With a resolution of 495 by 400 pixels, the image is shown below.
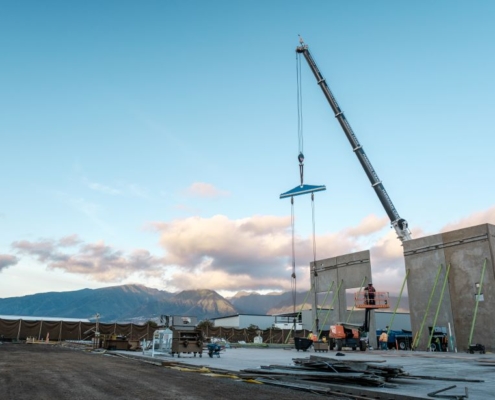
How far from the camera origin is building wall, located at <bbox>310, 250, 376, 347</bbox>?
39.7 meters

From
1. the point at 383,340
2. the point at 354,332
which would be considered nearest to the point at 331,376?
the point at 354,332

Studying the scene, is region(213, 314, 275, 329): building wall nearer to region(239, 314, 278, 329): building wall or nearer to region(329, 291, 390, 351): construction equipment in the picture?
region(239, 314, 278, 329): building wall

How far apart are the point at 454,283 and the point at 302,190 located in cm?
1369

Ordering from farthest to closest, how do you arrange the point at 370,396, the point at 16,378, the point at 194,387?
the point at 16,378 → the point at 194,387 → the point at 370,396

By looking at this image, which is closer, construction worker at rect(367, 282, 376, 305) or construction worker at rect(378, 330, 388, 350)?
construction worker at rect(378, 330, 388, 350)

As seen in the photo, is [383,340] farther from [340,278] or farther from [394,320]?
[394,320]

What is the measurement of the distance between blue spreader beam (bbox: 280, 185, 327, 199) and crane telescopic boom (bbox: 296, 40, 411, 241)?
6085 mm

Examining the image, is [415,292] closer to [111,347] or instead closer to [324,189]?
[324,189]

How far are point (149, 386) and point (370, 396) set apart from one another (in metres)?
4.93

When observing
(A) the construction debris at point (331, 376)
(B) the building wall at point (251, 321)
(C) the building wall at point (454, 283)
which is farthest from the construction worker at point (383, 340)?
(B) the building wall at point (251, 321)

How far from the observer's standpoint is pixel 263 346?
132 feet

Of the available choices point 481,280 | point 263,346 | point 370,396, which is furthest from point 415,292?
point 370,396

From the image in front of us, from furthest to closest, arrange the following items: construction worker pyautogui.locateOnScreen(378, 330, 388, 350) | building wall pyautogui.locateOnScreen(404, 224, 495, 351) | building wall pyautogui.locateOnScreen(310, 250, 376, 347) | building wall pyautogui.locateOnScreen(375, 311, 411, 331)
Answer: building wall pyautogui.locateOnScreen(375, 311, 411, 331) → building wall pyautogui.locateOnScreen(310, 250, 376, 347) → construction worker pyautogui.locateOnScreen(378, 330, 388, 350) → building wall pyautogui.locateOnScreen(404, 224, 495, 351)

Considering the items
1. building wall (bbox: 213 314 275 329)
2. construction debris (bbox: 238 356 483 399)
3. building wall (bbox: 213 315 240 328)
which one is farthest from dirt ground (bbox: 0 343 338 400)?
building wall (bbox: 213 314 275 329)
